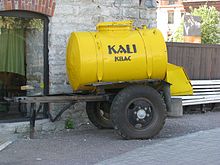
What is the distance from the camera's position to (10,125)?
29.3 ft

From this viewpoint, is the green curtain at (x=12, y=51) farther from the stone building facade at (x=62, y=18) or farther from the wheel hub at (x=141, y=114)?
the wheel hub at (x=141, y=114)

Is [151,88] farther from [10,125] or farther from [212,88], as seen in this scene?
[212,88]

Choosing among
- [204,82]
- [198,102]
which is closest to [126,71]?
[198,102]

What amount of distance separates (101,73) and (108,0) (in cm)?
236

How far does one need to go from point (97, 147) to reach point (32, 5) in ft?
10.0

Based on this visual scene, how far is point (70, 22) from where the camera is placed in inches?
368

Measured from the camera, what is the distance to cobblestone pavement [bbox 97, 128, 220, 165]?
6.66 metres

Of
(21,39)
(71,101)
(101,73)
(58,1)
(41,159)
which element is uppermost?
(58,1)

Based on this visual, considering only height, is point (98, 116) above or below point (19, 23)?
below

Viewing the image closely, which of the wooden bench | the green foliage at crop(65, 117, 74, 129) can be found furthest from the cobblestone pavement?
the wooden bench

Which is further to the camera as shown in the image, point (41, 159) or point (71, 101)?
point (71, 101)

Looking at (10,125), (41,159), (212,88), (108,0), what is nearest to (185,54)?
(212,88)

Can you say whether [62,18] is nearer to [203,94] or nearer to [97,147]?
[97,147]

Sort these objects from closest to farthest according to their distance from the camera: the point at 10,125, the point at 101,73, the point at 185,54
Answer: the point at 101,73 → the point at 10,125 → the point at 185,54
